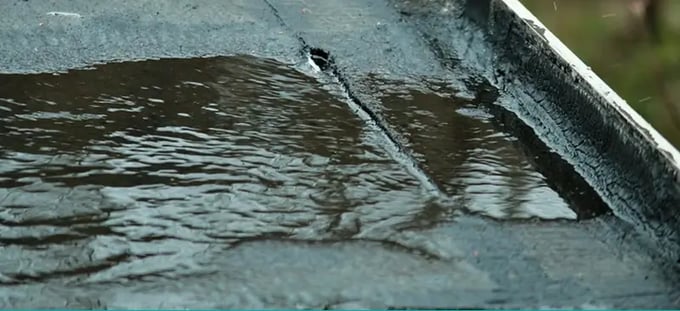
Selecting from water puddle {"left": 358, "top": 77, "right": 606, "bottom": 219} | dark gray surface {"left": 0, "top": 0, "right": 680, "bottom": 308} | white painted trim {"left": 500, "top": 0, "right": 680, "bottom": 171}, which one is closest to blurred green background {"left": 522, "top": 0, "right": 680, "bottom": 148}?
white painted trim {"left": 500, "top": 0, "right": 680, "bottom": 171}

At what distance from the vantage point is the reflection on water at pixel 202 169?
2.70 meters

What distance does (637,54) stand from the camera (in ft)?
8.19

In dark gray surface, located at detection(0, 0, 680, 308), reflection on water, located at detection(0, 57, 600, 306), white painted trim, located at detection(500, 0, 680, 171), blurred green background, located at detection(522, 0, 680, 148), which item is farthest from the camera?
white painted trim, located at detection(500, 0, 680, 171)

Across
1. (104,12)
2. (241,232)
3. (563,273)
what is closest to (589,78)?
(563,273)

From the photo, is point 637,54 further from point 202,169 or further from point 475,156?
point 202,169

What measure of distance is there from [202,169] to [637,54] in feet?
4.46

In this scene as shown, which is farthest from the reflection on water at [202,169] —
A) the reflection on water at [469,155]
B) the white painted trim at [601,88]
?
the white painted trim at [601,88]

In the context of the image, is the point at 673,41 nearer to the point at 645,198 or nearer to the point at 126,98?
the point at 645,198

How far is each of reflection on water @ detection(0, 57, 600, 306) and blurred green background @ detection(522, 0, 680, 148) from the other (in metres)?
0.40

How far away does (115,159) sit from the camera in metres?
3.12

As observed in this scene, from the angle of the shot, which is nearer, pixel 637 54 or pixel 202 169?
pixel 637 54

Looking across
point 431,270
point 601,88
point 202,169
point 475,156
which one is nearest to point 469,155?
point 475,156

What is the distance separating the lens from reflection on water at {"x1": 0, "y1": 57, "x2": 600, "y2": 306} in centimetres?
270

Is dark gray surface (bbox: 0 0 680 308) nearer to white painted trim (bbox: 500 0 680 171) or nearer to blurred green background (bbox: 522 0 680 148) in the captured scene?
white painted trim (bbox: 500 0 680 171)
